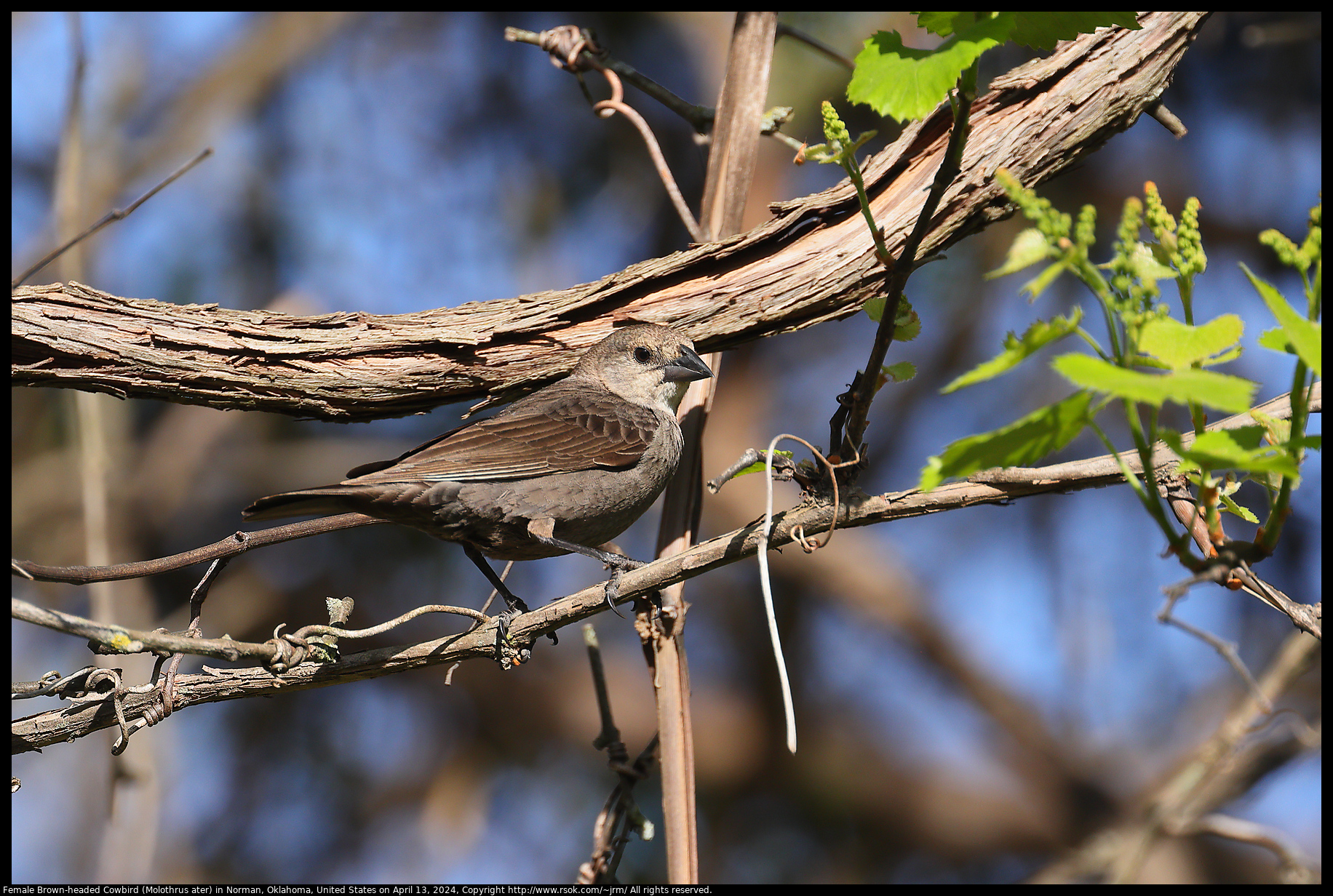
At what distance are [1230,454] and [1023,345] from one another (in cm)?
38

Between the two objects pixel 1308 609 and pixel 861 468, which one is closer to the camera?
pixel 1308 609

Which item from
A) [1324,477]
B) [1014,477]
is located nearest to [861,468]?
[1014,477]

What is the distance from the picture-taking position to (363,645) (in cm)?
826

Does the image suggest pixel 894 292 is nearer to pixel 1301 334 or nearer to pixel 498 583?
pixel 1301 334

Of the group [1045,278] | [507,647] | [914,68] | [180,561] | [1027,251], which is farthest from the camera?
[507,647]

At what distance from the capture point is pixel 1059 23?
1.82 m

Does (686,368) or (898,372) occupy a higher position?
(686,368)

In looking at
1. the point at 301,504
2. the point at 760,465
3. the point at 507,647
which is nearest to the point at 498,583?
the point at 301,504

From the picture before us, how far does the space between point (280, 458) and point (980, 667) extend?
6720mm

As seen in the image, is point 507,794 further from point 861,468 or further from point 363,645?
point 861,468

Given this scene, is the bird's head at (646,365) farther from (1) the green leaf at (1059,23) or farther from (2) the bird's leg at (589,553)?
(1) the green leaf at (1059,23)

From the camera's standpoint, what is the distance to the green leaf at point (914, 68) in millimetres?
1605

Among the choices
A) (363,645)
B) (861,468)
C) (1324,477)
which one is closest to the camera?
(1324,477)

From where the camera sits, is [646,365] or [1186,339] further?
[646,365]
